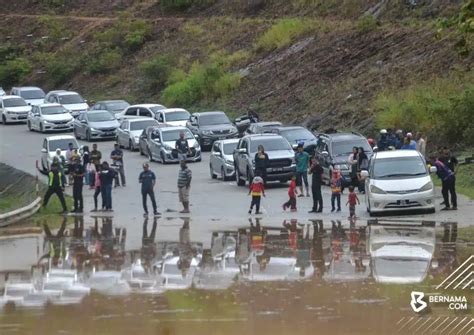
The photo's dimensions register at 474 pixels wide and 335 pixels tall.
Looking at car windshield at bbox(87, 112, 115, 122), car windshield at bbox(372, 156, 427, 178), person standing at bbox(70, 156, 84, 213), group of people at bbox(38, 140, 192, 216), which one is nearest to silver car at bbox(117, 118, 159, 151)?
car windshield at bbox(87, 112, 115, 122)

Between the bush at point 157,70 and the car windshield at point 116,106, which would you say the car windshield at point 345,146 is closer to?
the car windshield at point 116,106

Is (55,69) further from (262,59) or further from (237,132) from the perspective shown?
(237,132)

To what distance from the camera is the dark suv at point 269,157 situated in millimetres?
38562

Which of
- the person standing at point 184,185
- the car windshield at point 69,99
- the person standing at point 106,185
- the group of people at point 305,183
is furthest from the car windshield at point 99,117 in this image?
the person standing at point 184,185

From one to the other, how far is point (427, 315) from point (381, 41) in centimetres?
3882

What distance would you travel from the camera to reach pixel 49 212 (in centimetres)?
3453

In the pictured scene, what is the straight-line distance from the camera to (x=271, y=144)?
39938 mm

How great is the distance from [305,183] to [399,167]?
531 centimetres

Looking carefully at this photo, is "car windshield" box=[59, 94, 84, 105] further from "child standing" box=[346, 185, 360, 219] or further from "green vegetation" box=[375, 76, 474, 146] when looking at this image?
"child standing" box=[346, 185, 360, 219]

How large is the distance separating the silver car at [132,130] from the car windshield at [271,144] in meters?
12.9

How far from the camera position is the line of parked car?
31.2 meters

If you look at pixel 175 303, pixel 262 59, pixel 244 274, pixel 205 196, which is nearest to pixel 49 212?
pixel 205 196

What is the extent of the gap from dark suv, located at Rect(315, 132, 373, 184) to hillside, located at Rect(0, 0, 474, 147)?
4.48m

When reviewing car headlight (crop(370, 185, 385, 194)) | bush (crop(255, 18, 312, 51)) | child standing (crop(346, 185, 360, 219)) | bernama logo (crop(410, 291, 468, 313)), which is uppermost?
bush (crop(255, 18, 312, 51))
